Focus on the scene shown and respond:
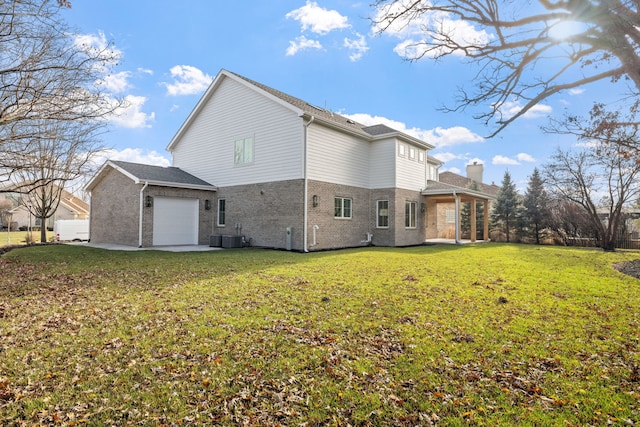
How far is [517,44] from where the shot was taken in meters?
6.55

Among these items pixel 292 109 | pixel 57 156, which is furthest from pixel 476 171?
pixel 57 156

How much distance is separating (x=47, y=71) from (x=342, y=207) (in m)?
11.8

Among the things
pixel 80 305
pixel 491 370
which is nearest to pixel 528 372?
pixel 491 370

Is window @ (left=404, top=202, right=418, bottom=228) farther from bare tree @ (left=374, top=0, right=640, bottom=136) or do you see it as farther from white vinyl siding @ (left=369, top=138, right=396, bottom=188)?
bare tree @ (left=374, top=0, right=640, bottom=136)

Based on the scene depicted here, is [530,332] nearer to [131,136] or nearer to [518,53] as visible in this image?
[518,53]

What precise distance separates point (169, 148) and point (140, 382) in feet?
65.3

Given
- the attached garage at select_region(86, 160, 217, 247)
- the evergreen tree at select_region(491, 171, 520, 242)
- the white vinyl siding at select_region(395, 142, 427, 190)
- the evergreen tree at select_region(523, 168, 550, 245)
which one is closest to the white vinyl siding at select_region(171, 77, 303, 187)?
the attached garage at select_region(86, 160, 217, 247)

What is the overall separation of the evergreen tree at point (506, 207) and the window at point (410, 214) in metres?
9.88

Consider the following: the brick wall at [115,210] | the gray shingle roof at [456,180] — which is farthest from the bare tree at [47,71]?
the gray shingle roof at [456,180]

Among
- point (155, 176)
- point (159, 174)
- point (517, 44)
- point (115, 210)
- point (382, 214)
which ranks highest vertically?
point (517, 44)

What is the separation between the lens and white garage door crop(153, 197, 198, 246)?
16.6 metres

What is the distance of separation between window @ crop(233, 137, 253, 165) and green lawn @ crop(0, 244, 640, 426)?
10024 millimetres

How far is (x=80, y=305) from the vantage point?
608 centimetres

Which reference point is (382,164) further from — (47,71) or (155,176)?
(47,71)
